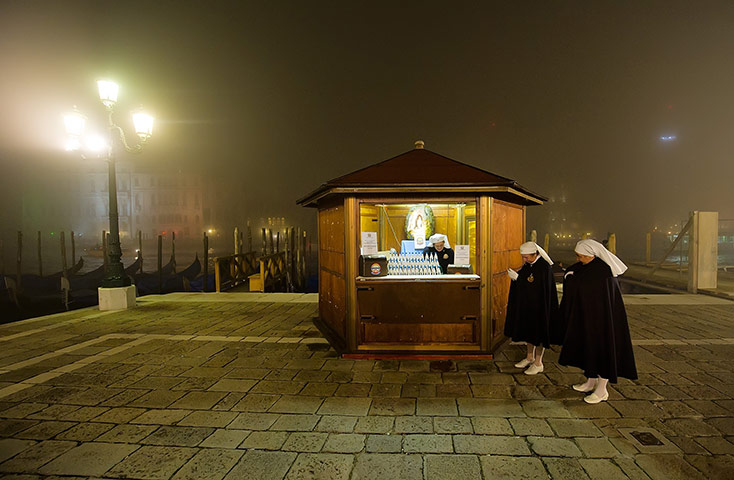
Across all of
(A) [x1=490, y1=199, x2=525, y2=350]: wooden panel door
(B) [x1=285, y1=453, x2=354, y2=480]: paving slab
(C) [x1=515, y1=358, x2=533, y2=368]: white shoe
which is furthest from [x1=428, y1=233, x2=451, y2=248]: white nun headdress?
(B) [x1=285, y1=453, x2=354, y2=480]: paving slab

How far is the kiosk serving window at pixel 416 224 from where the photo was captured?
841cm

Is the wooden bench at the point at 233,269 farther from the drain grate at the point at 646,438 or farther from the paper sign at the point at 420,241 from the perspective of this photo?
the drain grate at the point at 646,438

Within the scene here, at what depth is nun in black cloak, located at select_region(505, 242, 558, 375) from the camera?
17.7ft

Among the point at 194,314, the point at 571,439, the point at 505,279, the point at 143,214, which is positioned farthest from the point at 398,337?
the point at 143,214

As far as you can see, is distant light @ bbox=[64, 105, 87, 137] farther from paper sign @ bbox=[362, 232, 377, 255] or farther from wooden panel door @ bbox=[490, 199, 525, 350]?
wooden panel door @ bbox=[490, 199, 525, 350]

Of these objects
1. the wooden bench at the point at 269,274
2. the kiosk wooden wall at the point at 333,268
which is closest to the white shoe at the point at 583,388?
the kiosk wooden wall at the point at 333,268

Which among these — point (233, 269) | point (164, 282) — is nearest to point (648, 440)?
point (233, 269)

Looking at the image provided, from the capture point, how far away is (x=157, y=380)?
17.7 ft

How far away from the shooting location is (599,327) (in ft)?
14.6

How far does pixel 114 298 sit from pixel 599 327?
12.0 m

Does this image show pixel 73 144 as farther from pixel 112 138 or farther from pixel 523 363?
pixel 523 363

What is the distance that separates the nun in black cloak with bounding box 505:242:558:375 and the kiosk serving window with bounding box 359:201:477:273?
91.0 inches

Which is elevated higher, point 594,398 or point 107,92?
point 107,92

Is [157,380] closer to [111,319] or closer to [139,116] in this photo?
[111,319]
